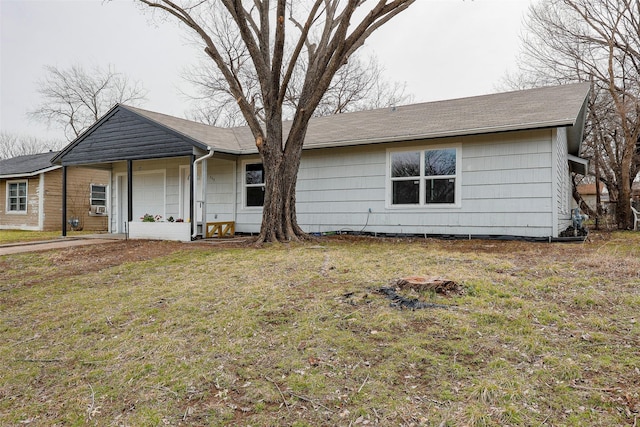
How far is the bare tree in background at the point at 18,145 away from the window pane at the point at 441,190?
48.6 m

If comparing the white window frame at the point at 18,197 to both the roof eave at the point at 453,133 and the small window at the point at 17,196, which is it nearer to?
the small window at the point at 17,196

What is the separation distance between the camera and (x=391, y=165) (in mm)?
10227

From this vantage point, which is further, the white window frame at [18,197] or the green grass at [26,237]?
the white window frame at [18,197]

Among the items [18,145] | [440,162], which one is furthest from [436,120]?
[18,145]

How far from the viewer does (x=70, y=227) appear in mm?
17344

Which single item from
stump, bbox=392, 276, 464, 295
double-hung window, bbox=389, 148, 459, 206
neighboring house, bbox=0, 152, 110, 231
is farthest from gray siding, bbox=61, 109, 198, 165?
stump, bbox=392, 276, 464, 295

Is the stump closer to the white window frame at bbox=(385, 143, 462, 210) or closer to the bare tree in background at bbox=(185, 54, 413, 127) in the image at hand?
the white window frame at bbox=(385, 143, 462, 210)

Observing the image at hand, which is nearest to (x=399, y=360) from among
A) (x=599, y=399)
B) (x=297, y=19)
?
(x=599, y=399)

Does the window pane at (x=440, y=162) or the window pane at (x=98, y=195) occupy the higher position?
the window pane at (x=440, y=162)

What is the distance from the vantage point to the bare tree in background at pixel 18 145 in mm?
45438

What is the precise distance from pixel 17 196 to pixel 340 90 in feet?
57.1

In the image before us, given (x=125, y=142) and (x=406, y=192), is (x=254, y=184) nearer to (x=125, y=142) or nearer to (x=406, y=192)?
(x=125, y=142)

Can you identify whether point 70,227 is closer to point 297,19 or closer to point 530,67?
point 297,19

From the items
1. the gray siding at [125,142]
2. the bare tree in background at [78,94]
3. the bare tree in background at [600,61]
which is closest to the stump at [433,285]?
the gray siding at [125,142]
